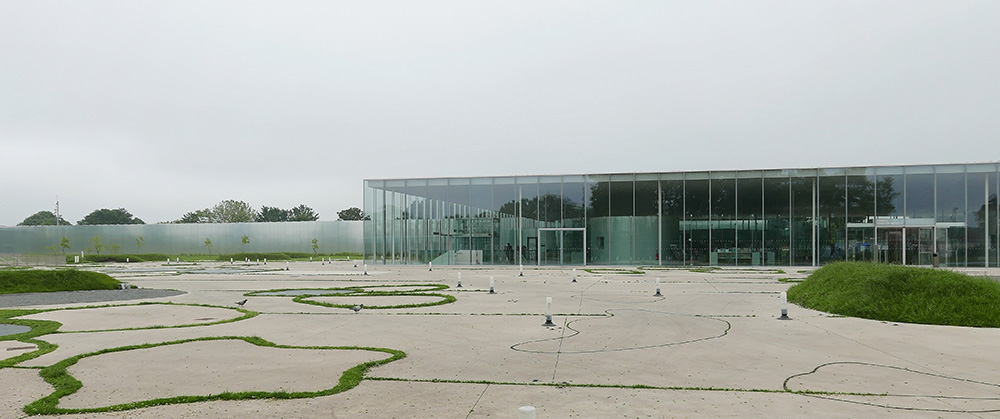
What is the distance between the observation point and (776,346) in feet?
36.8

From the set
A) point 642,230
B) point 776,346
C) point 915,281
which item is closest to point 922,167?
point 642,230

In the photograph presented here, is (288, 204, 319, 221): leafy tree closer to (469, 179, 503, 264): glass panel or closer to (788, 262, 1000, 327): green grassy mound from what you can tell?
(469, 179, 503, 264): glass panel

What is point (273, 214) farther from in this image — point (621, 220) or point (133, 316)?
point (133, 316)

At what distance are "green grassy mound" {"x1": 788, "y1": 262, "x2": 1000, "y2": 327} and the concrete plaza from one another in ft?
2.61

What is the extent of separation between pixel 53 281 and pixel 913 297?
2886 cm

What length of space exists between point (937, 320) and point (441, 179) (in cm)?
3965

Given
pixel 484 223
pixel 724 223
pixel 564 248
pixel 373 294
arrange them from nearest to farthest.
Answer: pixel 373 294, pixel 724 223, pixel 564 248, pixel 484 223

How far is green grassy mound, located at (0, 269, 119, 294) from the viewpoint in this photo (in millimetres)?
24000

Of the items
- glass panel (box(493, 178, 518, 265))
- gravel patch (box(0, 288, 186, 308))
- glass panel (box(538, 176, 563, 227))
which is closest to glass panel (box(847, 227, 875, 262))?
glass panel (box(538, 176, 563, 227))

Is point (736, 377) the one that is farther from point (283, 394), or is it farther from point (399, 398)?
point (283, 394)

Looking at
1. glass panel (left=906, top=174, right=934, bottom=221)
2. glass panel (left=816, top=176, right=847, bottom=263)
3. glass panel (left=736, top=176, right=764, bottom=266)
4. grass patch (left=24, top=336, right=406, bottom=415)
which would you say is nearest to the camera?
grass patch (left=24, top=336, right=406, bottom=415)

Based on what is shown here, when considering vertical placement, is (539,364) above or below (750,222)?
below

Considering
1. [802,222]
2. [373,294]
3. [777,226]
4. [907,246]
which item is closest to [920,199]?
[907,246]

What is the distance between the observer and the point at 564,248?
48.8 meters
